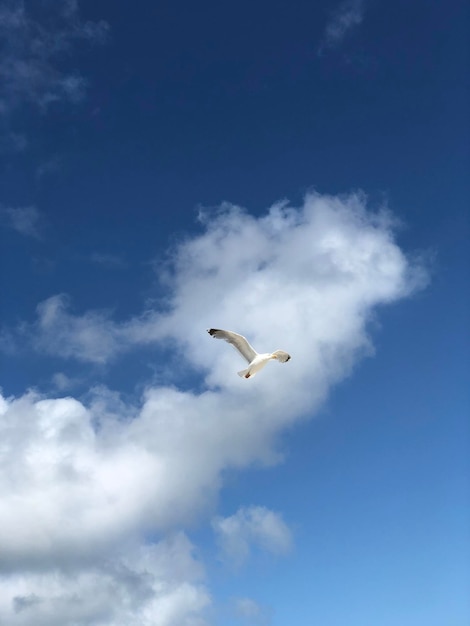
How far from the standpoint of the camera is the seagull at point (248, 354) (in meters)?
65.2

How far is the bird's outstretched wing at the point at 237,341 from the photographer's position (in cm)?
6531

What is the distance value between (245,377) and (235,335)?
3543 millimetres

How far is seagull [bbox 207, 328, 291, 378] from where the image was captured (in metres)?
65.2

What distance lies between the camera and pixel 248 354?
66.5 meters

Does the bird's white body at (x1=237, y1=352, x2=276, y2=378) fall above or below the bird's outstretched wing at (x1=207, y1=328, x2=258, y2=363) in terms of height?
below

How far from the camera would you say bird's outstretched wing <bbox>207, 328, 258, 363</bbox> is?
65312mm

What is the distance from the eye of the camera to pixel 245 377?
214ft

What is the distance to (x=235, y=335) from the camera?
2571 inches

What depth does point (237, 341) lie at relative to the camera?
65875 millimetres

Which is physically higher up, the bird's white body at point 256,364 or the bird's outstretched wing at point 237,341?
the bird's outstretched wing at point 237,341

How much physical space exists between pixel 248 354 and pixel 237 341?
5.16 ft

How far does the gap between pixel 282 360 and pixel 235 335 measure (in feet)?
15.2
